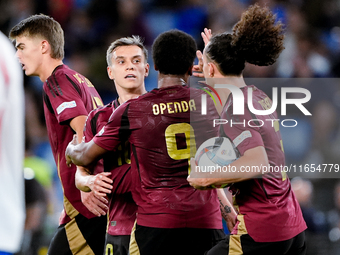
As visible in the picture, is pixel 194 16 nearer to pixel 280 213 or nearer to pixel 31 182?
pixel 31 182

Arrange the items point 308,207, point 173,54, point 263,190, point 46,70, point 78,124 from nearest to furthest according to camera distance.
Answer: point 263,190 < point 173,54 < point 78,124 < point 46,70 < point 308,207

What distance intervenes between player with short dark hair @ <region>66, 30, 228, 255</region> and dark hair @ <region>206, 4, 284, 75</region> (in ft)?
0.95

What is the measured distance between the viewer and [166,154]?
2938 mm

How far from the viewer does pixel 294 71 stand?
6840 millimetres

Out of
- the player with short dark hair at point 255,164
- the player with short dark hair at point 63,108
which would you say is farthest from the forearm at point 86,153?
the player with short dark hair at point 255,164

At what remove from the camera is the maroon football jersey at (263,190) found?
2674mm

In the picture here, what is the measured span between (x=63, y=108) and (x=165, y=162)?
3.39 ft

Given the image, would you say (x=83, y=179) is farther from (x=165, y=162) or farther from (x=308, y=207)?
(x=308, y=207)

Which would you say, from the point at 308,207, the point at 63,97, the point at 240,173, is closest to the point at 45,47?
the point at 63,97

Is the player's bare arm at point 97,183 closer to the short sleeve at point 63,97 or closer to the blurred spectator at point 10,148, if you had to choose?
the short sleeve at point 63,97

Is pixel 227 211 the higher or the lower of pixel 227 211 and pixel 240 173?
the lower

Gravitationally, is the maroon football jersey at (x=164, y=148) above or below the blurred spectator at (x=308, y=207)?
above

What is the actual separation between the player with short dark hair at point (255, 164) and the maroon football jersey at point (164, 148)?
0.21 m

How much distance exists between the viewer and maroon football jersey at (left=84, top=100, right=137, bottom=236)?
3.27m
